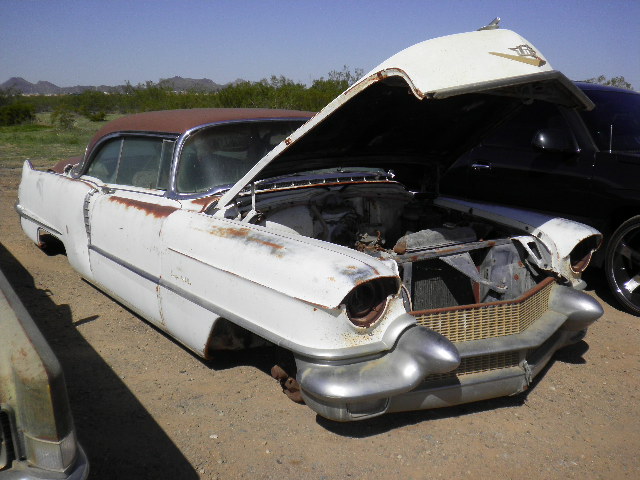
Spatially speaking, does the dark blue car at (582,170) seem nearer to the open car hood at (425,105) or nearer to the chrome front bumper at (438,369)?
the open car hood at (425,105)

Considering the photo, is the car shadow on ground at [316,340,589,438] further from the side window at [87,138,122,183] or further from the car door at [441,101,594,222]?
the side window at [87,138,122,183]

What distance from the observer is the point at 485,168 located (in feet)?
17.8

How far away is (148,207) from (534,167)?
326 cm

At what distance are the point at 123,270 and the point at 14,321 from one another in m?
1.80

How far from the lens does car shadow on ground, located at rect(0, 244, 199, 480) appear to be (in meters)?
2.57

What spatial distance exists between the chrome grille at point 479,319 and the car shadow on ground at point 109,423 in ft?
4.23

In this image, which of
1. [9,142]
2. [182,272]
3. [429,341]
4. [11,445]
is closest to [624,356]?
[429,341]

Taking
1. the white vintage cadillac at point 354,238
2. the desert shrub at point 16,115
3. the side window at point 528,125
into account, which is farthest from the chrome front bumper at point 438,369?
the desert shrub at point 16,115

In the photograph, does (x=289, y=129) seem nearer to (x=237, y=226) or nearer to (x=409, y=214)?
(x=409, y=214)

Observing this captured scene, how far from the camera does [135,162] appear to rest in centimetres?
436

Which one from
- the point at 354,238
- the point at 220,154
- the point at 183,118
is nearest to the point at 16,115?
the point at 183,118

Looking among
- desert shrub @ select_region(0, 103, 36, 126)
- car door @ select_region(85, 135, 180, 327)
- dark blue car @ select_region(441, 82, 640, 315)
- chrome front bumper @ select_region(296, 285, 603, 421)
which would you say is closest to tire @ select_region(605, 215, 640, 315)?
dark blue car @ select_region(441, 82, 640, 315)

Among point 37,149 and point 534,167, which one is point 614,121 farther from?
point 37,149

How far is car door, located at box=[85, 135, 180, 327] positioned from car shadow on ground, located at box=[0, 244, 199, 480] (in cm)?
42
